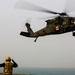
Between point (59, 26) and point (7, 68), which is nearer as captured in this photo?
point (7, 68)

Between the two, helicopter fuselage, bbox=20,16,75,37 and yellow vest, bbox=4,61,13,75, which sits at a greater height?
helicopter fuselage, bbox=20,16,75,37

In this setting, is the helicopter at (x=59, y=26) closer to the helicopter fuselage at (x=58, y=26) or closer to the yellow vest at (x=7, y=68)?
the helicopter fuselage at (x=58, y=26)

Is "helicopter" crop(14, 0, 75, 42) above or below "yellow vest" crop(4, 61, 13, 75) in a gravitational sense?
above

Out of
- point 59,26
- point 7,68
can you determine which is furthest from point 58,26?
point 7,68

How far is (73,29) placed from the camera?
32.1 m

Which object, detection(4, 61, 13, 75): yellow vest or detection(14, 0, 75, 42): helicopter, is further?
detection(14, 0, 75, 42): helicopter

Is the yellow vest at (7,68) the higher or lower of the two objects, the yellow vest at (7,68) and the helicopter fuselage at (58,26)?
the lower

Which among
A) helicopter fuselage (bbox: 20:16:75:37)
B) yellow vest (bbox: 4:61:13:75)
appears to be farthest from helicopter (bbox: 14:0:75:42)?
yellow vest (bbox: 4:61:13:75)

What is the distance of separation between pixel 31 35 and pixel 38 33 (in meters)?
1.42

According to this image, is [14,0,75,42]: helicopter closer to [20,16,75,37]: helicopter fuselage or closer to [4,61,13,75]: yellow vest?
[20,16,75,37]: helicopter fuselage

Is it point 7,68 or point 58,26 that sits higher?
point 58,26

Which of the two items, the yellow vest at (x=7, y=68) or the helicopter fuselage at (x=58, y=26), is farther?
the helicopter fuselage at (x=58, y=26)

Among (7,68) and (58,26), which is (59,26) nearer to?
(58,26)

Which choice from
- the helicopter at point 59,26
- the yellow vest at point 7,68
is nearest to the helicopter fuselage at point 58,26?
the helicopter at point 59,26
